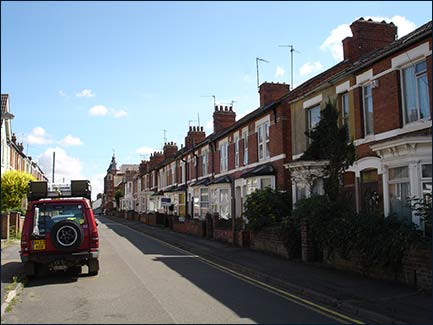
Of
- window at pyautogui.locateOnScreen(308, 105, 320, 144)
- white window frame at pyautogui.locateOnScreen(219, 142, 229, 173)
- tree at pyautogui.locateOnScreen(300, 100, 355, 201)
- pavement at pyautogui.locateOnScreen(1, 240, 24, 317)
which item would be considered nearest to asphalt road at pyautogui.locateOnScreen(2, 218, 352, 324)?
pavement at pyautogui.locateOnScreen(1, 240, 24, 317)

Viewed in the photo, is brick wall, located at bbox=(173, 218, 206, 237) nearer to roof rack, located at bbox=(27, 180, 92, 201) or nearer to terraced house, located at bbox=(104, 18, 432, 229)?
terraced house, located at bbox=(104, 18, 432, 229)

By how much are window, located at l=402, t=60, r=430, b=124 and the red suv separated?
371 inches

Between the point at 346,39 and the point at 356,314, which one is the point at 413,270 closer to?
the point at 356,314

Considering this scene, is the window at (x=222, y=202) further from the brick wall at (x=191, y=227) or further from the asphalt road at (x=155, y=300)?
the asphalt road at (x=155, y=300)

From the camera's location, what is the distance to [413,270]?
10.3 metres

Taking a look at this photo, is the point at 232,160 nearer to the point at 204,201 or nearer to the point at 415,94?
the point at 204,201

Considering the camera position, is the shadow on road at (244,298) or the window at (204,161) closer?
the shadow on road at (244,298)

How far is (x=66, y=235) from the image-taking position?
471 inches

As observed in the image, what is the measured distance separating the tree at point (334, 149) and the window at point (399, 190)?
1.44m

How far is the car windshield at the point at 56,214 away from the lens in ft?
40.0

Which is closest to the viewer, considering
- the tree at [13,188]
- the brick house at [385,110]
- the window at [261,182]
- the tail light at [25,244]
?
the tail light at [25,244]

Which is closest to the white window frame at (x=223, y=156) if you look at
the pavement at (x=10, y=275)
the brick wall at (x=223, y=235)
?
the brick wall at (x=223, y=235)

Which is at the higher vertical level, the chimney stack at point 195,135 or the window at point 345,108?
the chimney stack at point 195,135

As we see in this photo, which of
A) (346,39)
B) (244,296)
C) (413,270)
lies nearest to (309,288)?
(244,296)
